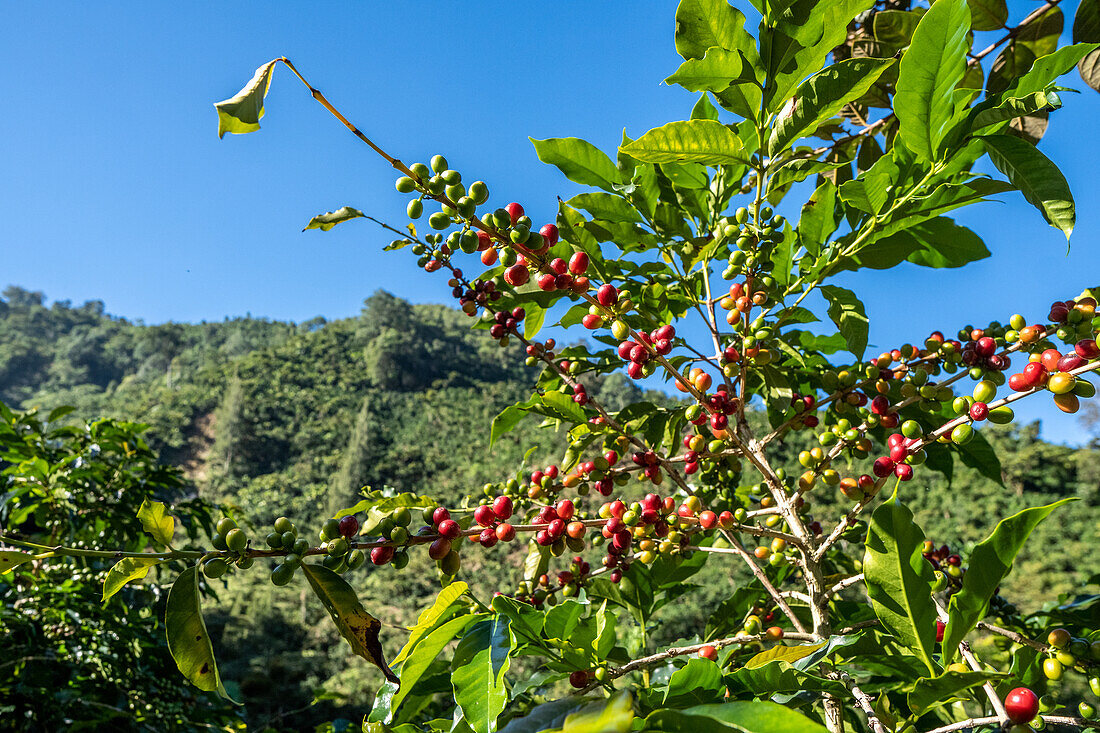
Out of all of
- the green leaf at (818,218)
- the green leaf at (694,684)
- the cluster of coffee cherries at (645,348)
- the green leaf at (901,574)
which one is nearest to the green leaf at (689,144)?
the green leaf at (818,218)

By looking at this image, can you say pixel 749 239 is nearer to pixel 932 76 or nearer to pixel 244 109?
pixel 932 76

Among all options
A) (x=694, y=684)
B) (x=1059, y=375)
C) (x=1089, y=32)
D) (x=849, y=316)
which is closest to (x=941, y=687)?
(x=694, y=684)

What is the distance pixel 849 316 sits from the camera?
3.34 feet

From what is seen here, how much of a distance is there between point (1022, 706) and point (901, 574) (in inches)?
6.2

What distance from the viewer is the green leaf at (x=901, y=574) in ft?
1.86

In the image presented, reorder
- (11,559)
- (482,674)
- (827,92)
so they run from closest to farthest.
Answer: (11,559), (482,674), (827,92)

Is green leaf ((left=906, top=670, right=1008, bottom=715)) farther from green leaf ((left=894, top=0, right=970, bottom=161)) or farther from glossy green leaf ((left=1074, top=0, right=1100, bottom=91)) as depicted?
glossy green leaf ((left=1074, top=0, right=1100, bottom=91))

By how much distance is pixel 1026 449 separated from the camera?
72.3 feet

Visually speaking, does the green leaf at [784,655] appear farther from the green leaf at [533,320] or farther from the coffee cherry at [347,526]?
the green leaf at [533,320]

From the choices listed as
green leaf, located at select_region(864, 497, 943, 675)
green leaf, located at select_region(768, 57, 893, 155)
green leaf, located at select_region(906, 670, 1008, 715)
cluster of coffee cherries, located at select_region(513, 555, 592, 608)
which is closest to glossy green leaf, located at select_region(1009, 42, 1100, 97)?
green leaf, located at select_region(768, 57, 893, 155)

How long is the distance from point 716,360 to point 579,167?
18.5 inches

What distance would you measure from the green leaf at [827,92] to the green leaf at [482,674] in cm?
87

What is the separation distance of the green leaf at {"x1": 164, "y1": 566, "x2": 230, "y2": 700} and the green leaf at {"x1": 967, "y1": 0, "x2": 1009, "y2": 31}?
168 centimetres

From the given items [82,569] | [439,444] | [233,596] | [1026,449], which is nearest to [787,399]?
[82,569]
